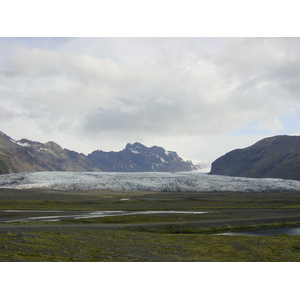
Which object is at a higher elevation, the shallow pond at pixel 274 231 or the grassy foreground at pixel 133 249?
the grassy foreground at pixel 133 249

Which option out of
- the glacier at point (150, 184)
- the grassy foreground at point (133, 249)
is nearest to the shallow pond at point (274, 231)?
the grassy foreground at point (133, 249)

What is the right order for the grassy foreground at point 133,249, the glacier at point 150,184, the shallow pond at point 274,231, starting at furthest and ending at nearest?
the glacier at point 150,184 → the shallow pond at point 274,231 → the grassy foreground at point 133,249

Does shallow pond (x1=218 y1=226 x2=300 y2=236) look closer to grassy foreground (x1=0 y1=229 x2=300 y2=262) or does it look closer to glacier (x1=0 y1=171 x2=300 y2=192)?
grassy foreground (x1=0 y1=229 x2=300 y2=262)

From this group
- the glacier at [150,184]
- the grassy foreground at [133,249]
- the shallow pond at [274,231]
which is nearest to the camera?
the grassy foreground at [133,249]

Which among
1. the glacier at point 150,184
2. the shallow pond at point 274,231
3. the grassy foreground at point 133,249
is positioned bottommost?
the shallow pond at point 274,231

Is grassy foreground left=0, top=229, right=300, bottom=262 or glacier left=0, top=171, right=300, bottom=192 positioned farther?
glacier left=0, top=171, right=300, bottom=192

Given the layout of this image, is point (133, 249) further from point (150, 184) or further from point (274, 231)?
point (150, 184)

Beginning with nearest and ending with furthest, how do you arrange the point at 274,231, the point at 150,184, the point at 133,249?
the point at 133,249, the point at 274,231, the point at 150,184

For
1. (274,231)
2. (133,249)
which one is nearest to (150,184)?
(274,231)

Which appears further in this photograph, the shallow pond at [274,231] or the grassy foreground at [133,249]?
the shallow pond at [274,231]

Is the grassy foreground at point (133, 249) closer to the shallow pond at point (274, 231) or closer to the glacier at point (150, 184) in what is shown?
the shallow pond at point (274, 231)

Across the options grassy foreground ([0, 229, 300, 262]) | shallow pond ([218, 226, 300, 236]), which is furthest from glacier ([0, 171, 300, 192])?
grassy foreground ([0, 229, 300, 262])
